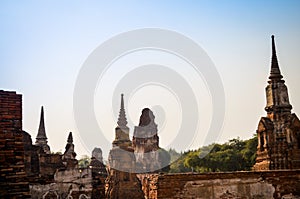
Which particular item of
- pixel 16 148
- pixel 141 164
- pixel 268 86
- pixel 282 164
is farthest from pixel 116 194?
pixel 16 148

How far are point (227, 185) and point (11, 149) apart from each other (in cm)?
608

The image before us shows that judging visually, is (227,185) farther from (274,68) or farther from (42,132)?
(42,132)

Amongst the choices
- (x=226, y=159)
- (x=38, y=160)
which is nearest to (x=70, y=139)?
(x=38, y=160)

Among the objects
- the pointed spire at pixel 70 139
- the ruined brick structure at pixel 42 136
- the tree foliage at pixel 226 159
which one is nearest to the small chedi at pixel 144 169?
the pointed spire at pixel 70 139

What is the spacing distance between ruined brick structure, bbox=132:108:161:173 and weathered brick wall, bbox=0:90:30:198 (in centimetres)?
1546

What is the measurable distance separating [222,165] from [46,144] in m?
21.5

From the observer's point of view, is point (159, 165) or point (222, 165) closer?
point (159, 165)

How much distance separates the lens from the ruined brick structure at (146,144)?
21594mm

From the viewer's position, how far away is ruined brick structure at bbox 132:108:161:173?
70.8ft

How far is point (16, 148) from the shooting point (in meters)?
5.98

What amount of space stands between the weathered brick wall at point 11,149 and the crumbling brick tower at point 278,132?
13.3 meters

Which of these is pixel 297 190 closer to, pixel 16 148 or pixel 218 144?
pixel 16 148

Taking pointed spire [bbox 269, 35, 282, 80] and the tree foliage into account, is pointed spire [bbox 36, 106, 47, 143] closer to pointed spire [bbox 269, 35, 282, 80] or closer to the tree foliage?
pointed spire [bbox 269, 35, 282, 80]

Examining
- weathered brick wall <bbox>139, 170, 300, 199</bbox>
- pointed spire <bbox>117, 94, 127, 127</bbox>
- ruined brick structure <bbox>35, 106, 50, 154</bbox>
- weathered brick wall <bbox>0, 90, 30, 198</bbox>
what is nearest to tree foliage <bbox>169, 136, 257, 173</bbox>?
pointed spire <bbox>117, 94, 127, 127</bbox>
